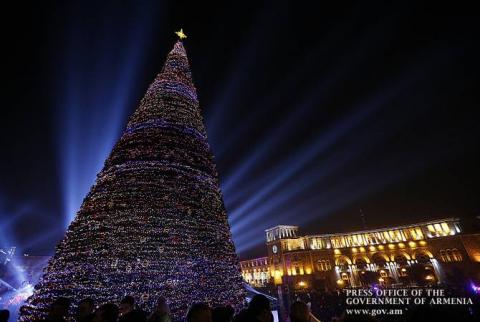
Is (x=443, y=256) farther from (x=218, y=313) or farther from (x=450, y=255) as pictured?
(x=218, y=313)

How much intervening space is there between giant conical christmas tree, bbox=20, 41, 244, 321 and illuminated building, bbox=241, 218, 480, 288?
55.5 m

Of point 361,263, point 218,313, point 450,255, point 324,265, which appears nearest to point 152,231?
point 218,313

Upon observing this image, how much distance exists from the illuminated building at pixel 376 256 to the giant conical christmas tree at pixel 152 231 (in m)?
55.5

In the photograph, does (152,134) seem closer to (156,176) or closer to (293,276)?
(156,176)

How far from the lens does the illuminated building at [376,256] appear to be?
152ft

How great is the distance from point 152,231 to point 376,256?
217ft

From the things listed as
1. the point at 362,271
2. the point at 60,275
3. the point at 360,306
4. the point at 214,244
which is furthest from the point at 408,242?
the point at 60,275

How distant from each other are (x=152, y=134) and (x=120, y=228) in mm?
3523

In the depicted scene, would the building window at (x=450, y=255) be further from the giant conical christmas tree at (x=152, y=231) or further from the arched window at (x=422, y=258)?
the giant conical christmas tree at (x=152, y=231)

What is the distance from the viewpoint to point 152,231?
664cm

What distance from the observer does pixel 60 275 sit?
5.92 m

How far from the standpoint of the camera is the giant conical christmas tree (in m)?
5.88

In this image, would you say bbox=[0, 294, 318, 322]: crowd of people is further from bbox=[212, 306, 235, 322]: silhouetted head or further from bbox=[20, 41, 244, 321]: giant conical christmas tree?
bbox=[20, 41, 244, 321]: giant conical christmas tree

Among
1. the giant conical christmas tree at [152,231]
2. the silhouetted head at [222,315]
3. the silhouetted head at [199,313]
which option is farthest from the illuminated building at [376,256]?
the silhouetted head at [199,313]
